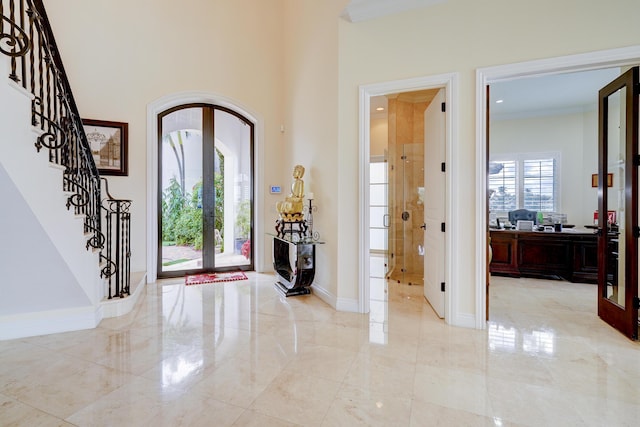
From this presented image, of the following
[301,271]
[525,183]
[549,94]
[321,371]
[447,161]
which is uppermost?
[549,94]

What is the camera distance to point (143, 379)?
2133 millimetres

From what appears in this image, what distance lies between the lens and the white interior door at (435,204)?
330 cm

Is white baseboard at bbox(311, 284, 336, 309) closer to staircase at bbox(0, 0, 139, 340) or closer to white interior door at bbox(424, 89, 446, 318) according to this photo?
white interior door at bbox(424, 89, 446, 318)

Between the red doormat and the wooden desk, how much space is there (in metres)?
4.52

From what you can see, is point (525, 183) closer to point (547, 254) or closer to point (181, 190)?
point (547, 254)

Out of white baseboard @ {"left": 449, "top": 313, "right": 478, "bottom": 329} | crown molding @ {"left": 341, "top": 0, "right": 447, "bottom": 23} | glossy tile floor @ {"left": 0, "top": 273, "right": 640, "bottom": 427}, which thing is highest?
crown molding @ {"left": 341, "top": 0, "right": 447, "bottom": 23}

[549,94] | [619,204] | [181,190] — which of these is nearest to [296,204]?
[181,190]

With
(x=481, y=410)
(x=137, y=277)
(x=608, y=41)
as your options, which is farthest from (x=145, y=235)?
(x=608, y=41)

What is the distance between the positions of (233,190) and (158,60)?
2362mm

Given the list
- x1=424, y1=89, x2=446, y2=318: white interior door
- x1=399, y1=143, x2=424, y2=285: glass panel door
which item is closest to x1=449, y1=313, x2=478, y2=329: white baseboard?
x1=424, y1=89, x2=446, y2=318: white interior door

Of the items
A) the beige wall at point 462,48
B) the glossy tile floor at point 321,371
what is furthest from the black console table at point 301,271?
the beige wall at point 462,48

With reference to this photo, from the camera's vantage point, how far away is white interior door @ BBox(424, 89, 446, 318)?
3.30 meters

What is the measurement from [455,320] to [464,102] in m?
2.22

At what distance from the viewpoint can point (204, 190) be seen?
534cm
